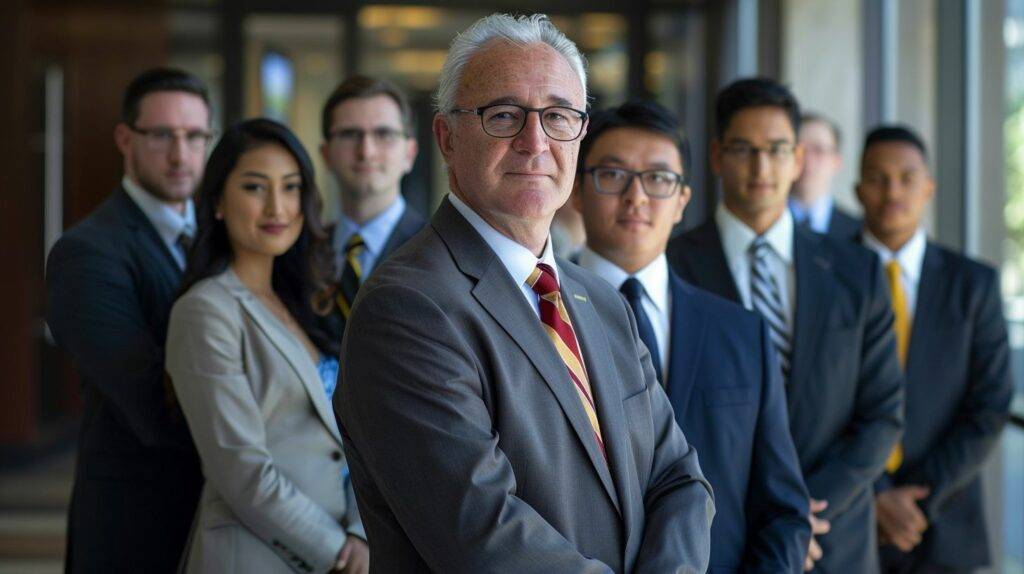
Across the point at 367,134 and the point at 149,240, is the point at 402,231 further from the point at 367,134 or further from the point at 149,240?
the point at 149,240

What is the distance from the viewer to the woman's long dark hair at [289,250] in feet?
9.22

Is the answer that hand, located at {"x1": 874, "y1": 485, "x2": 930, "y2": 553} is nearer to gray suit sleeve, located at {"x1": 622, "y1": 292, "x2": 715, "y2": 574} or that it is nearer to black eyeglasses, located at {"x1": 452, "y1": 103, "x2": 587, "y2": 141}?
gray suit sleeve, located at {"x1": 622, "y1": 292, "x2": 715, "y2": 574}

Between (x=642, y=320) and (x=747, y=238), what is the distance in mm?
639

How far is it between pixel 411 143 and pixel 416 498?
2.21 metres

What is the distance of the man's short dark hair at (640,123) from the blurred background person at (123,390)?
1.18 metres

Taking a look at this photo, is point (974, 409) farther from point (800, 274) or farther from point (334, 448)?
point (334, 448)

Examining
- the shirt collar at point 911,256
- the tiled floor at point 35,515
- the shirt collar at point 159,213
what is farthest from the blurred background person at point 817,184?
the tiled floor at point 35,515

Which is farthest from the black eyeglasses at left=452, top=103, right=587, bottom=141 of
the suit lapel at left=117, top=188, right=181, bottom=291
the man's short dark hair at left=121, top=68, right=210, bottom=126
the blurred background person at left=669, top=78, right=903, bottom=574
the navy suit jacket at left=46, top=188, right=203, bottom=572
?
the man's short dark hair at left=121, top=68, right=210, bottom=126

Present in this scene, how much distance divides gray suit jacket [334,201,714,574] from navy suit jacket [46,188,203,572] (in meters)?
1.12

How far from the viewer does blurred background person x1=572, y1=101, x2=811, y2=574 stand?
247cm

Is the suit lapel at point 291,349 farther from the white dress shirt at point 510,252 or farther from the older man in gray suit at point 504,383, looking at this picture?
the white dress shirt at point 510,252

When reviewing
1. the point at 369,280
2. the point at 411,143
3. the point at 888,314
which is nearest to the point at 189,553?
the point at 369,280

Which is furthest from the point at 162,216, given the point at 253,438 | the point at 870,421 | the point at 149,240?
the point at 870,421

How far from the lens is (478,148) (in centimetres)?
185
